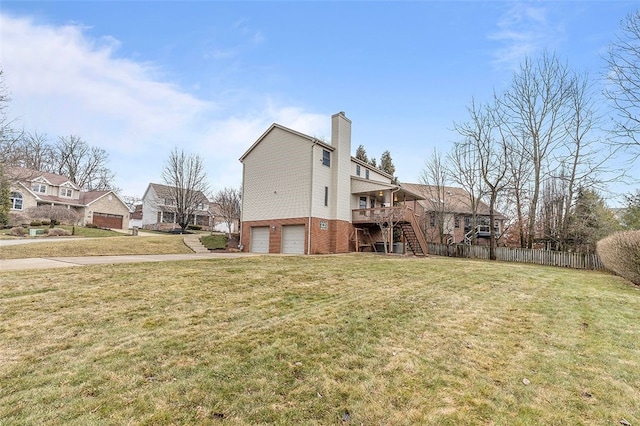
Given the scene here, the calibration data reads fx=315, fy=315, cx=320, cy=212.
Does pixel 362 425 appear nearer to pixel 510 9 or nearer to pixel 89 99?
pixel 510 9

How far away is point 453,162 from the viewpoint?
28.7 meters

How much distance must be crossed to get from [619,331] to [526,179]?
22993mm

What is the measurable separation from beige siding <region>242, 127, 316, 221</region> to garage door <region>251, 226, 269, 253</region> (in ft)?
2.86

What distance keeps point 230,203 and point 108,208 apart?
49.2ft

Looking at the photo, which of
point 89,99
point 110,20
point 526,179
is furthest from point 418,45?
point 89,99

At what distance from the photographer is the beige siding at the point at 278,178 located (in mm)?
21359

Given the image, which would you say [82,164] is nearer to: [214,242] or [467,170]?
[214,242]

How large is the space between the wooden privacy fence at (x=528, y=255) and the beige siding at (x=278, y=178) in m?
12.6

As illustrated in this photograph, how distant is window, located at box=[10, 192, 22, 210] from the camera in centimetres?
3288

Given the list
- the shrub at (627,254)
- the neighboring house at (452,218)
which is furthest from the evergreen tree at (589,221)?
the neighboring house at (452,218)

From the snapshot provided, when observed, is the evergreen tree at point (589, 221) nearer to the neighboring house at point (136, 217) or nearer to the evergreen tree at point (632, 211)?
the evergreen tree at point (632, 211)

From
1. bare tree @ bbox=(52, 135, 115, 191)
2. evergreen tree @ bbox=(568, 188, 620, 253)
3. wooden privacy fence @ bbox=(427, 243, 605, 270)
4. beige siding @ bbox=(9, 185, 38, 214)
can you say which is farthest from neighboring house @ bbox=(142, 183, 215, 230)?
evergreen tree @ bbox=(568, 188, 620, 253)

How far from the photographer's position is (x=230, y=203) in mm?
42312

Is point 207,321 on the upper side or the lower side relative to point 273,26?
lower
